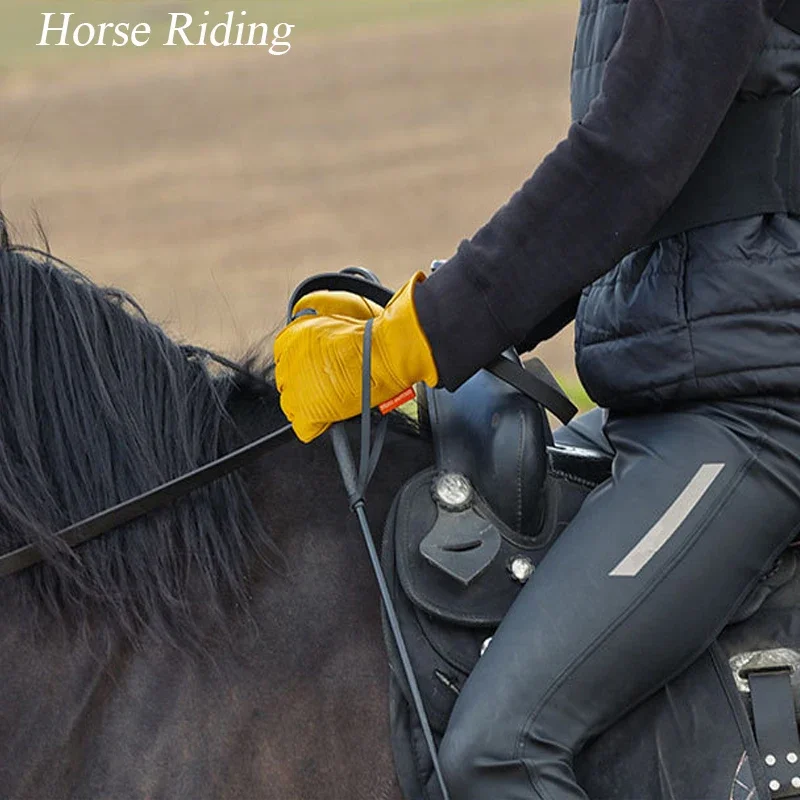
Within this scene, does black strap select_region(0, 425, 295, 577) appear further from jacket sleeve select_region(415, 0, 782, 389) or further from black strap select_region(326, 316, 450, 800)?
jacket sleeve select_region(415, 0, 782, 389)

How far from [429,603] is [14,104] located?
12.8 meters

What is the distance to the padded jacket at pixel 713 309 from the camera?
6.19ft

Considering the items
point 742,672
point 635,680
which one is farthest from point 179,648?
point 742,672

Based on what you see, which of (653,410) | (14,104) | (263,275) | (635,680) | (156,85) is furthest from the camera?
(156,85)

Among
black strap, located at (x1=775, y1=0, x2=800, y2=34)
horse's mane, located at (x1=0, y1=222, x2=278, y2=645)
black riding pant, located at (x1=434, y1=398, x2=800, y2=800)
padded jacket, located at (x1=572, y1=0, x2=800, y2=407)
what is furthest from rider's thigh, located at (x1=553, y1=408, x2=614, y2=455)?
black strap, located at (x1=775, y1=0, x2=800, y2=34)

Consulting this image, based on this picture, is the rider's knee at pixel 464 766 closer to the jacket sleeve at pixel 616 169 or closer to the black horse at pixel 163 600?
the black horse at pixel 163 600

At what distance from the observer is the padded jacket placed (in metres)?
1.89

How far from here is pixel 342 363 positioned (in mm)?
2023

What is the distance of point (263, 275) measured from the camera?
980 centimetres

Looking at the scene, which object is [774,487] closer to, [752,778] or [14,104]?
[752,778]

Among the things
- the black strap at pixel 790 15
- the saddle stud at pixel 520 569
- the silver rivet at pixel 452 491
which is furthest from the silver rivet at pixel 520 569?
the black strap at pixel 790 15

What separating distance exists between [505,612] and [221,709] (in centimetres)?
44

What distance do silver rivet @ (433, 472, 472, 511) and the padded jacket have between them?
247 mm

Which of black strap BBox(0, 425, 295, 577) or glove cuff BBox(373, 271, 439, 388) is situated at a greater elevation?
glove cuff BBox(373, 271, 439, 388)
